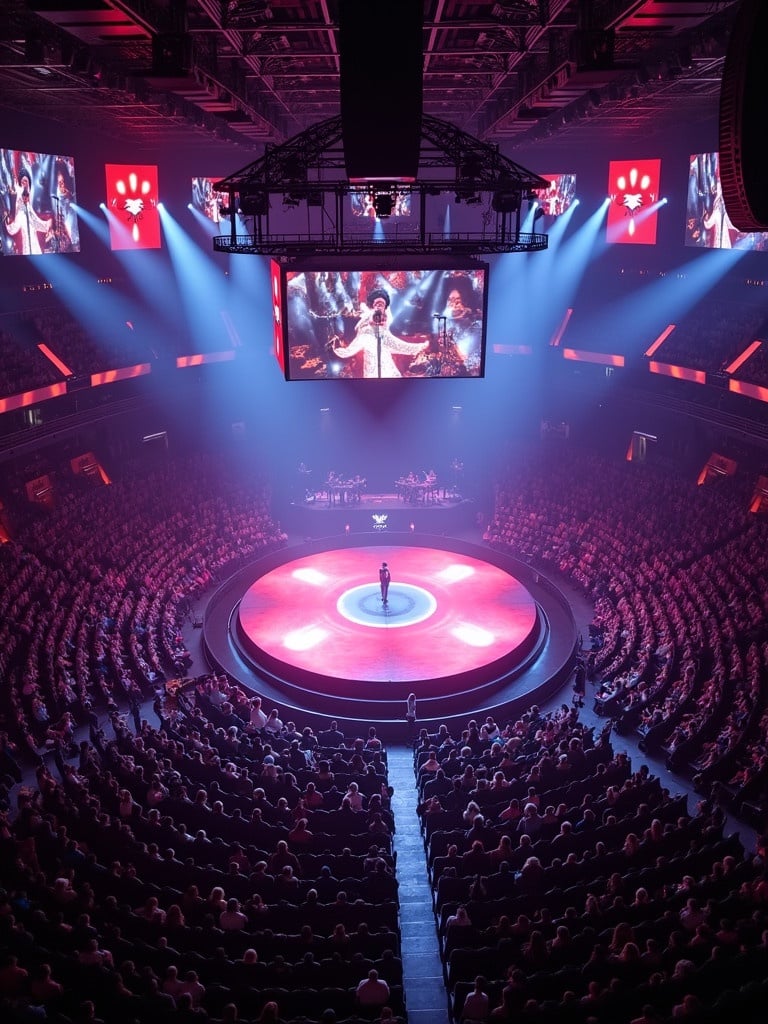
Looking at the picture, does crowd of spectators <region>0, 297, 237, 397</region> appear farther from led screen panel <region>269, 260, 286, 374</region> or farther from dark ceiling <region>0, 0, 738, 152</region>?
led screen panel <region>269, 260, 286, 374</region>

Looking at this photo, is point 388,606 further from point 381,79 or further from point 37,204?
point 381,79

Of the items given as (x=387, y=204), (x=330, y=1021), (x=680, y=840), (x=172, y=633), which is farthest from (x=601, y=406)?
(x=330, y=1021)

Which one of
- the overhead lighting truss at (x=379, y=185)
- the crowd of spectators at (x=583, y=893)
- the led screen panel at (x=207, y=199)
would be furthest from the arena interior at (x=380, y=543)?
the overhead lighting truss at (x=379, y=185)

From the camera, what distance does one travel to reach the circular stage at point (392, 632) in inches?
707

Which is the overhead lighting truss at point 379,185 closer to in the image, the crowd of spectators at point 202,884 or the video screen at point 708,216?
the video screen at point 708,216

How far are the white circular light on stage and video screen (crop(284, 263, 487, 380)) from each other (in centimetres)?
578

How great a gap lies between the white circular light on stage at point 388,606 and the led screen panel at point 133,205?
16149 millimetres

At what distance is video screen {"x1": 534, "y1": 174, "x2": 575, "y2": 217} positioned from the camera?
3152cm

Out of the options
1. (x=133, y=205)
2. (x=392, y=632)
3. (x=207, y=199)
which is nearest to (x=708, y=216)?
(x=392, y=632)

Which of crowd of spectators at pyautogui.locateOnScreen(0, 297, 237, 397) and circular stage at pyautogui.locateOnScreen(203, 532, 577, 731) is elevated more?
crowd of spectators at pyautogui.locateOnScreen(0, 297, 237, 397)

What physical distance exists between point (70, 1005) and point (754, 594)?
15211 millimetres

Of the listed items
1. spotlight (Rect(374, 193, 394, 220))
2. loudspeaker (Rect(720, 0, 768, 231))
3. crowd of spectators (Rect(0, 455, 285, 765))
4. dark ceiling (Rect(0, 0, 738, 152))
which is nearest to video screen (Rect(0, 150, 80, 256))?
dark ceiling (Rect(0, 0, 738, 152))

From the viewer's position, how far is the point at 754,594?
1816 cm

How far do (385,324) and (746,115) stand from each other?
16644 mm
